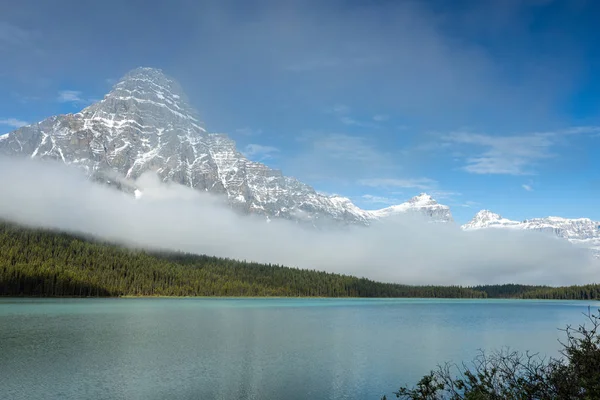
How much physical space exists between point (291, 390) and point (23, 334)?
55.5m

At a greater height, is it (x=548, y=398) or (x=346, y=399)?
(x=548, y=398)

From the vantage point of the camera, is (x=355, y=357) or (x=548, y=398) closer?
(x=548, y=398)

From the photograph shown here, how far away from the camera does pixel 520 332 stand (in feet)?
310

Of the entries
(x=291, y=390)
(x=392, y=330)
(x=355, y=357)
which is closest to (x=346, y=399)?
(x=291, y=390)

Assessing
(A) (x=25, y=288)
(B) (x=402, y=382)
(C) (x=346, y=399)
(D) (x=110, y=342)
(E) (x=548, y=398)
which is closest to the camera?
(E) (x=548, y=398)

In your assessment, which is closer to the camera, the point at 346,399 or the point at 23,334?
the point at 346,399

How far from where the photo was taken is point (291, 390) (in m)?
42.6

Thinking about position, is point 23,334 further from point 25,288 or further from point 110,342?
point 25,288

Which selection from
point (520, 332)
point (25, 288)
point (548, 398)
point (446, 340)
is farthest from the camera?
point (25, 288)

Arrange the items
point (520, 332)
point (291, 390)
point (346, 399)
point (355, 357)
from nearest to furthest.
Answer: point (346, 399)
point (291, 390)
point (355, 357)
point (520, 332)

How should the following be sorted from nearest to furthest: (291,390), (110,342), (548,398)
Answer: (548,398), (291,390), (110,342)

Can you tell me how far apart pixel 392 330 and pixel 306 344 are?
102ft

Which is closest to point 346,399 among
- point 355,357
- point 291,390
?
point 291,390

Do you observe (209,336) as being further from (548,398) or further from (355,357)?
(548,398)
